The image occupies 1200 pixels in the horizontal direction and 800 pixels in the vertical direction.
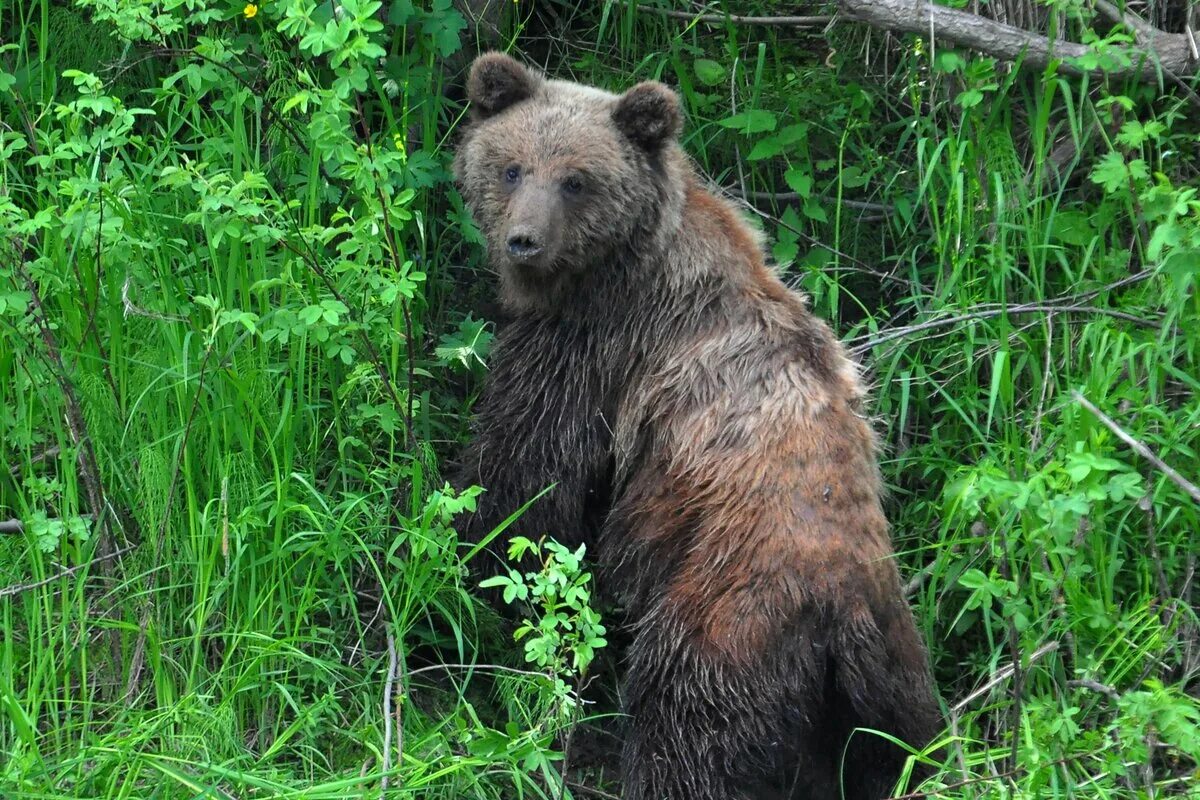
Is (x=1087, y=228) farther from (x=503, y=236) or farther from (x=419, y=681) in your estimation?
(x=419, y=681)

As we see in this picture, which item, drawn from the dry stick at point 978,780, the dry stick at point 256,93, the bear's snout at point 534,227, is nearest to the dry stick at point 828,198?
the bear's snout at point 534,227

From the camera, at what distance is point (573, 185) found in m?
5.34

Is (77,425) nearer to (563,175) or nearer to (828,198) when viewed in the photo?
(563,175)

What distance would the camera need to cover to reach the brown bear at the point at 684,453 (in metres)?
4.68

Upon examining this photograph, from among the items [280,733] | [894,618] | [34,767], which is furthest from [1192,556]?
[34,767]

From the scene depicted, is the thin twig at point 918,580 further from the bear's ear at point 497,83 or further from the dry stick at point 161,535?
the dry stick at point 161,535

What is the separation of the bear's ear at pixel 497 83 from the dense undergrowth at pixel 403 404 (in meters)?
0.36

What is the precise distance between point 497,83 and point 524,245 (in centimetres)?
80

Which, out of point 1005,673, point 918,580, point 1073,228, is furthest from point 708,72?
point 1005,673

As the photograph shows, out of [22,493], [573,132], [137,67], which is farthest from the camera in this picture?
[137,67]

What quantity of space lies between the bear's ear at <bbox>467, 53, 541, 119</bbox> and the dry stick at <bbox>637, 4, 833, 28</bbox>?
4.22 ft

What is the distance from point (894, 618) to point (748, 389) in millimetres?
950

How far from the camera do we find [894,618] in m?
4.80

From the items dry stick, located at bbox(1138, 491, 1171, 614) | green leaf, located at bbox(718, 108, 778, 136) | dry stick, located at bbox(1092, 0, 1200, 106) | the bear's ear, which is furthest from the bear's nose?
A: dry stick, located at bbox(1092, 0, 1200, 106)
